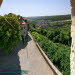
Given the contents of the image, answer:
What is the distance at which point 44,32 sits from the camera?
59625mm

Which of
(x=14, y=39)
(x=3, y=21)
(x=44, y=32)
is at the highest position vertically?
(x=3, y=21)

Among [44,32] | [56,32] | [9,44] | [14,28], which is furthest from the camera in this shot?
[44,32]

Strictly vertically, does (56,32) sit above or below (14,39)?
below

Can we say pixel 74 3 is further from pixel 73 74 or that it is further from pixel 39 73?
pixel 39 73

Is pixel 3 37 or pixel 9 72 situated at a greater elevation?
pixel 3 37

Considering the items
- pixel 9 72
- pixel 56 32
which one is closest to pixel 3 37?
pixel 9 72

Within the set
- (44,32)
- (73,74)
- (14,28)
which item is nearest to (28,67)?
(14,28)

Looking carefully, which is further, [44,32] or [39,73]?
[44,32]

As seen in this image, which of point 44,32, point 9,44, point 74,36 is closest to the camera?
point 74,36

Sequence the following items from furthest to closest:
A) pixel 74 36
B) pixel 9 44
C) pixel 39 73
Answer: pixel 9 44 → pixel 39 73 → pixel 74 36

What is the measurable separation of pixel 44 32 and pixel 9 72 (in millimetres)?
43260

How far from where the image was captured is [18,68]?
1816cm

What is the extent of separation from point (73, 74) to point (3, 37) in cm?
1700

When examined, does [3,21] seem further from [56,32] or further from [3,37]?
[56,32]
